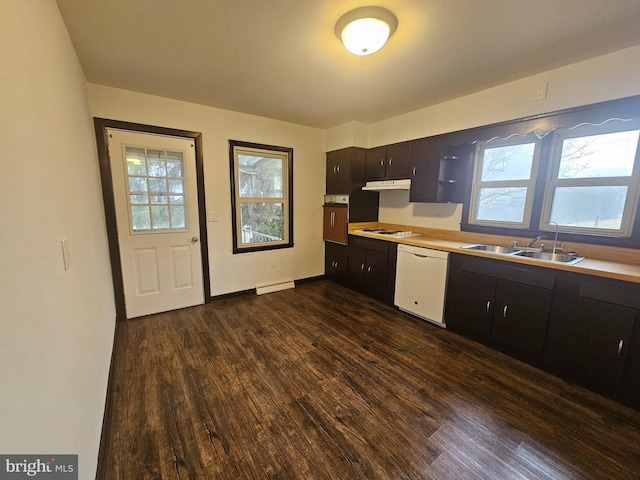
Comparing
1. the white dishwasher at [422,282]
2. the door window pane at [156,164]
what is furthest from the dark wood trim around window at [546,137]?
the door window pane at [156,164]

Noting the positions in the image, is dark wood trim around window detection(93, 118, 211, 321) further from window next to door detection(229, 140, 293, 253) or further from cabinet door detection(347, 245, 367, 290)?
cabinet door detection(347, 245, 367, 290)

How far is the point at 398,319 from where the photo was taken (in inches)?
121

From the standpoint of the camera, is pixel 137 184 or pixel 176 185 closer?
pixel 137 184

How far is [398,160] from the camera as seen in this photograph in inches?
137

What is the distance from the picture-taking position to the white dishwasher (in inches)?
110

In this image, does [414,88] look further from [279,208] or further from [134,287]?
[134,287]

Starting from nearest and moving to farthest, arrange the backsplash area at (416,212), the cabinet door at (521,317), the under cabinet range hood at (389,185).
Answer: the cabinet door at (521,317), the backsplash area at (416,212), the under cabinet range hood at (389,185)

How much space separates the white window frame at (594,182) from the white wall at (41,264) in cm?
347

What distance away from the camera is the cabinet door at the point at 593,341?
1.79 m

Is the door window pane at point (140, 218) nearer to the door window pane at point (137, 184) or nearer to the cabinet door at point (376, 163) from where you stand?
the door window pane at point (137, 184)
